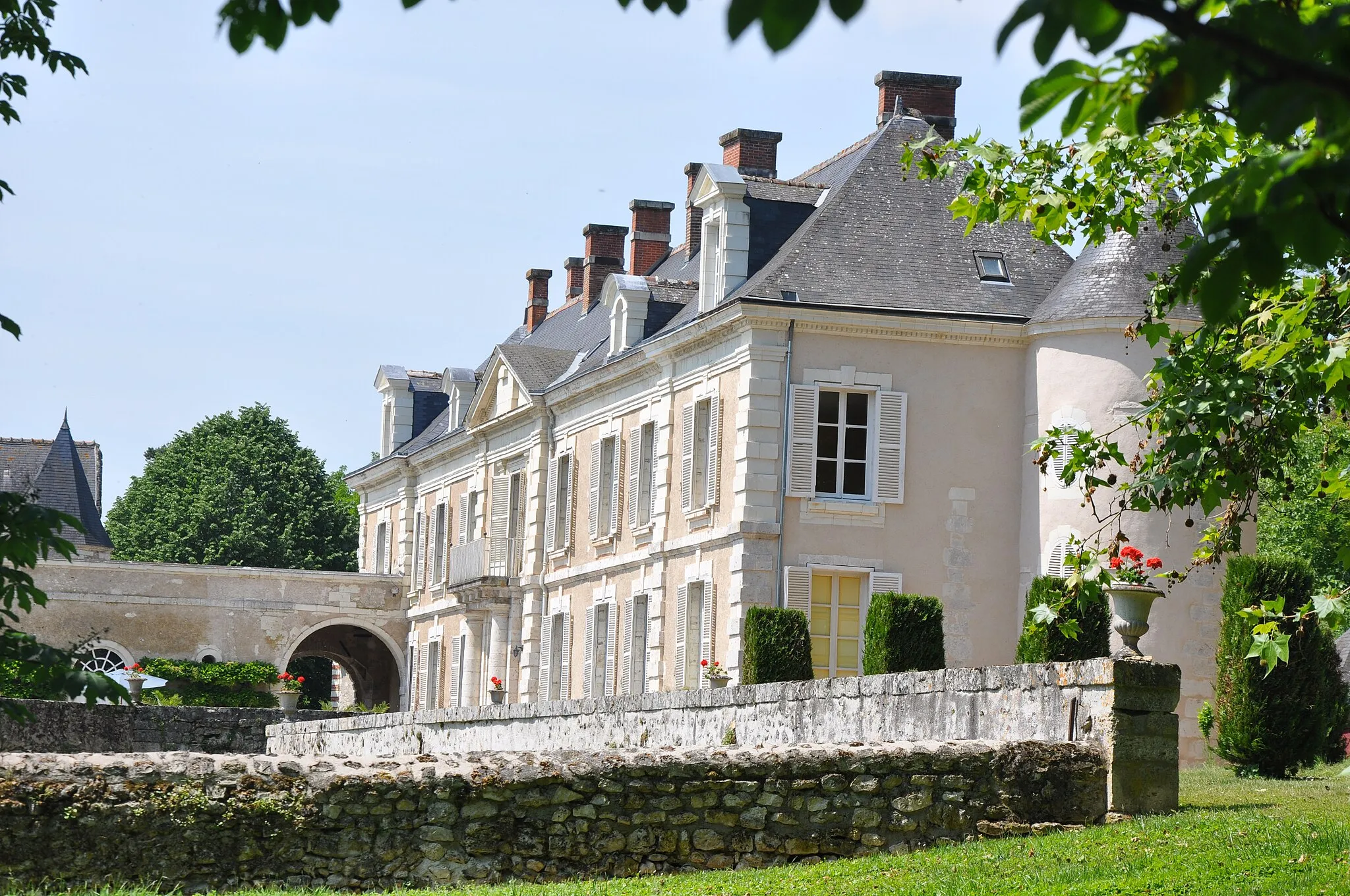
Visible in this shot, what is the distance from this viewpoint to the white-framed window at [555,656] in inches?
1226

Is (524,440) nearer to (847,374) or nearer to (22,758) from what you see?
(847,374)

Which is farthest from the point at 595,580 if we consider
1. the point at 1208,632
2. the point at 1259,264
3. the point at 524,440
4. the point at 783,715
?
the point at 1259,264

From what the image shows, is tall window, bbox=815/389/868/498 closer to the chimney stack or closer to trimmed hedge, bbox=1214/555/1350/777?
trimmed hedge, bbox=1214/555/1350/777

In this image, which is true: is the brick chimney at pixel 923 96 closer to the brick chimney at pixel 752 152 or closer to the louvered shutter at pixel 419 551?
the brick chimney at pixel 752 152

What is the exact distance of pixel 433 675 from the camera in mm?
38000

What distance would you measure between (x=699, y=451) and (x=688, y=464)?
0.27 meters

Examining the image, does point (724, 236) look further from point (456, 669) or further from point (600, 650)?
point (456, 669)

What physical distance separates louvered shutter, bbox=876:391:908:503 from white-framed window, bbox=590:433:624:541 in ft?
Result: 20.2

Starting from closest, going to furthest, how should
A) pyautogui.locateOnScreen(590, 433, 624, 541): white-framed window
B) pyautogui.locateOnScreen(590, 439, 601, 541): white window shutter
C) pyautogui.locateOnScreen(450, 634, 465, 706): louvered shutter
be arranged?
pyautogui.locateOnScreen(590, 433, 624, 541): white-framed window < pyautogui.locateOnScreen(590, 439, 601, 541): white window shutter < pyautogui.locateOnScreen(450, 634, 465, 706): louvered shutter

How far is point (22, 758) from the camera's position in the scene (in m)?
9.78

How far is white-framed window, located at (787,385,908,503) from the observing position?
24422 millimetres

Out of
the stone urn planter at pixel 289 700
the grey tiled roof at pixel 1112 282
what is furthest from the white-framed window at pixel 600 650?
the grey tiled roof at pixel 1112 282

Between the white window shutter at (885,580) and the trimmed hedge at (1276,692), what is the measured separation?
7225 mm

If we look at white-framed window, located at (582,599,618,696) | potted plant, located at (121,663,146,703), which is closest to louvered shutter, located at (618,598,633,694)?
white-framed window, located at (582,599,618,696)
